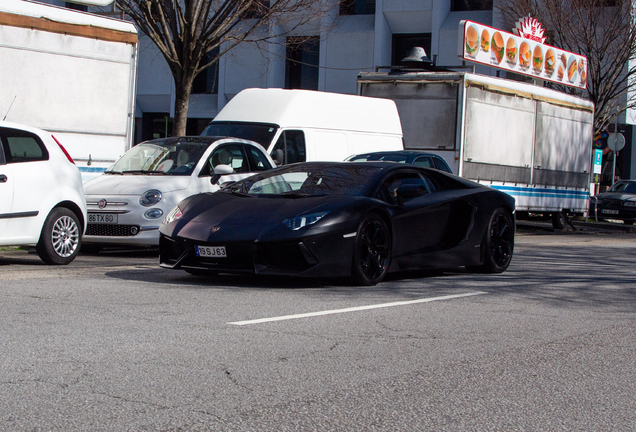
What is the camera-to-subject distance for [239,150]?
Answer: 1291cm

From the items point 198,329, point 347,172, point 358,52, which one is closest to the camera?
point 198,329

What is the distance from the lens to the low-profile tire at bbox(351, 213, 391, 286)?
8.26m

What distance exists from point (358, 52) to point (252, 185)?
29.1 m

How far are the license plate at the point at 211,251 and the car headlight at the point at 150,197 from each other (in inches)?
Result: 132

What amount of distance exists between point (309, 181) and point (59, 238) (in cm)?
313

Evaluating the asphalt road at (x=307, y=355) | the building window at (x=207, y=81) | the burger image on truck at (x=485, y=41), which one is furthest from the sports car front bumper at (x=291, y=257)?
the building window at (x=207, y=81)

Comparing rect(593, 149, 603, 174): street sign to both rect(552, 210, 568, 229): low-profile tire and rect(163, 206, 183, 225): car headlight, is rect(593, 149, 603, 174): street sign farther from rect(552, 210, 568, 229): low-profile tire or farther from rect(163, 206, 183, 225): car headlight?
rect(163, 206, 183, 225): car headlight

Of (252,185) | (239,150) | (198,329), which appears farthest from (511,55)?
(198,329)

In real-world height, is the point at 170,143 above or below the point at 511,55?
below

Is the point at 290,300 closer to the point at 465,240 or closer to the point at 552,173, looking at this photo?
the point at 465,240

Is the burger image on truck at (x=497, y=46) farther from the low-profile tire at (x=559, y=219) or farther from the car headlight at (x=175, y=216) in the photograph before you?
the car headlight at (x=175, y=216)

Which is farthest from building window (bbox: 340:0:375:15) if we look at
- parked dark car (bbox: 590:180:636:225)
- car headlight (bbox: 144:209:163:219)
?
car headlight (bbox: 144:209:163:219)

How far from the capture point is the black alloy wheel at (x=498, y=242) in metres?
10.1

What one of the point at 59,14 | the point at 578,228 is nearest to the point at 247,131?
the point at 59,14
